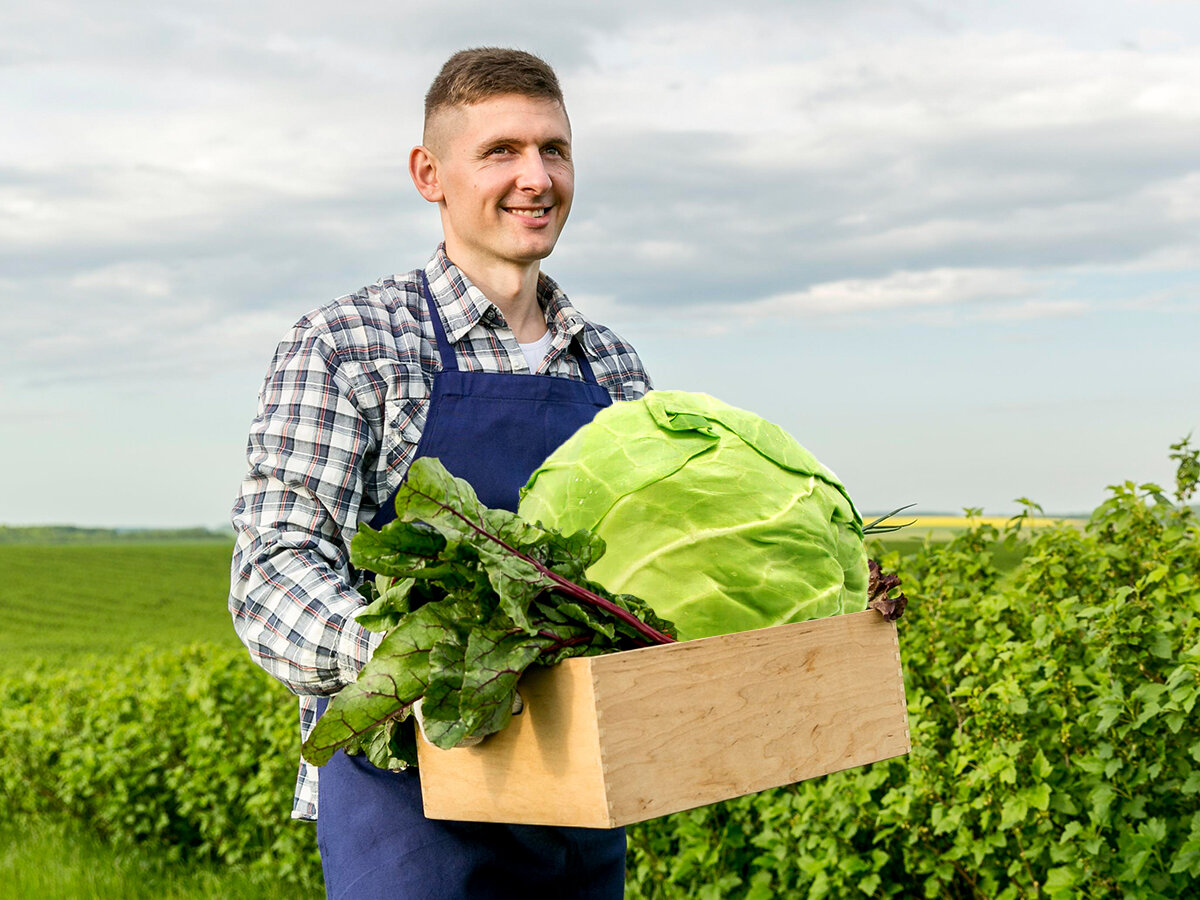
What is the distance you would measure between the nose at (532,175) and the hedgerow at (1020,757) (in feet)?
6.73

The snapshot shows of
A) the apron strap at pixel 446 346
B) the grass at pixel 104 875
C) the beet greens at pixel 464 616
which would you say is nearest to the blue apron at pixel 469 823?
the apron strap at pixel 446 346

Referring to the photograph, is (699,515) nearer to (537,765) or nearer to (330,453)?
(537,765)

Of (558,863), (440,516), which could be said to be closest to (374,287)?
(440,516)

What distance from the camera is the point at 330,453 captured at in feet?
8.29

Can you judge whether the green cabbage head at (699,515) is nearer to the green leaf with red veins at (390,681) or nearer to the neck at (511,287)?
the green leaf with red veins at (390,681)

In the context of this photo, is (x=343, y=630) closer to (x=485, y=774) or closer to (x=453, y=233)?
(x=485, y=774)

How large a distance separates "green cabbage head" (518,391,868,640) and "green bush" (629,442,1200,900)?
1.54 meters

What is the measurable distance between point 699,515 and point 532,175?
3.80 ft

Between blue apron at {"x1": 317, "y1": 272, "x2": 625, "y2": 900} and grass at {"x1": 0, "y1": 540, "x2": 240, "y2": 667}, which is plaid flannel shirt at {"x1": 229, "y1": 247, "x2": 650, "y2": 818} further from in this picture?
grass at {"x1": 0, "y1": 540, "x2": 240, "y2": 667}

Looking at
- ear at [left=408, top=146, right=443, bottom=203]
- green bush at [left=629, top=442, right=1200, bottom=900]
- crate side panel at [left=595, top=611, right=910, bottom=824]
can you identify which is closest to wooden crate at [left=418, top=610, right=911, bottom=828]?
crate side panel at [left=595, top=611, right=910, bottom=824]

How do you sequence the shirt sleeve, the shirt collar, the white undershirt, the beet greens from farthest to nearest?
the white undershirt < the shirt collar < the shirt sleeve < the beet greens

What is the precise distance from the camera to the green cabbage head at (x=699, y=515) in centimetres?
197

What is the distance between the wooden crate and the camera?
1.73 metres

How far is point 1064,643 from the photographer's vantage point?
11.8ft
